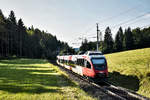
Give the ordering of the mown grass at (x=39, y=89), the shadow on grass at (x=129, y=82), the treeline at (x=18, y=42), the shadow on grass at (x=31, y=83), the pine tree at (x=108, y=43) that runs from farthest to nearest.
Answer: the pine tree at (x=108, y=43)
the treeline at (x=18, y=42)
the shadow on grass at (x=129, y=82)
the shadow on grass at (x=31, y=83)
the mown grass at (x=39, y=89)

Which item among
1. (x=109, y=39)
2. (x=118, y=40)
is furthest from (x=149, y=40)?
(x=109, y=39)

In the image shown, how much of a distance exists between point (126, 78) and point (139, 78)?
1911 mm

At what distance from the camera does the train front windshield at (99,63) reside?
1457 centimetres

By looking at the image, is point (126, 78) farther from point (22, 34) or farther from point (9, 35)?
point (22, 34)

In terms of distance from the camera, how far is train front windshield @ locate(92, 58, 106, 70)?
1457 cm

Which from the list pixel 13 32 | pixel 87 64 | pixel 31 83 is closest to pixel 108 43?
pixel 13 32

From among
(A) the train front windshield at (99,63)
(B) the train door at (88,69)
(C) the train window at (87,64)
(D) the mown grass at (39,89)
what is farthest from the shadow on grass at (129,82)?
(D) the mown grass at (39,89)

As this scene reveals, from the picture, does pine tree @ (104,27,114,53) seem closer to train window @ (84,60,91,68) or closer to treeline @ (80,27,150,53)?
treeline @ (80,27,150,53)

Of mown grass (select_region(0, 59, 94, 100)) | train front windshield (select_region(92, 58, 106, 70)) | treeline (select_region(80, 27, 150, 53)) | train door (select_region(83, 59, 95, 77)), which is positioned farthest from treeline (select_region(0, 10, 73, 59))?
train front windshield (select_region(92, 58, 106, 70))

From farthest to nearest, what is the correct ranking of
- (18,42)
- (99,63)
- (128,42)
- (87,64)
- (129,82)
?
1. (128,42)
2. (18,42)
3. (87,64)
4. (129,82)
5. (99,63)

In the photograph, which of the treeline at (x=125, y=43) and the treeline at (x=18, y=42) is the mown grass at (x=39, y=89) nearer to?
the treeline at (x=18, y=42)

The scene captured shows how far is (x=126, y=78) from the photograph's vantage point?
54.1 ft

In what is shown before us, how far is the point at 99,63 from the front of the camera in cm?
1483

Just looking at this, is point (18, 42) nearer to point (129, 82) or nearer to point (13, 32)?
point (13, 32)
